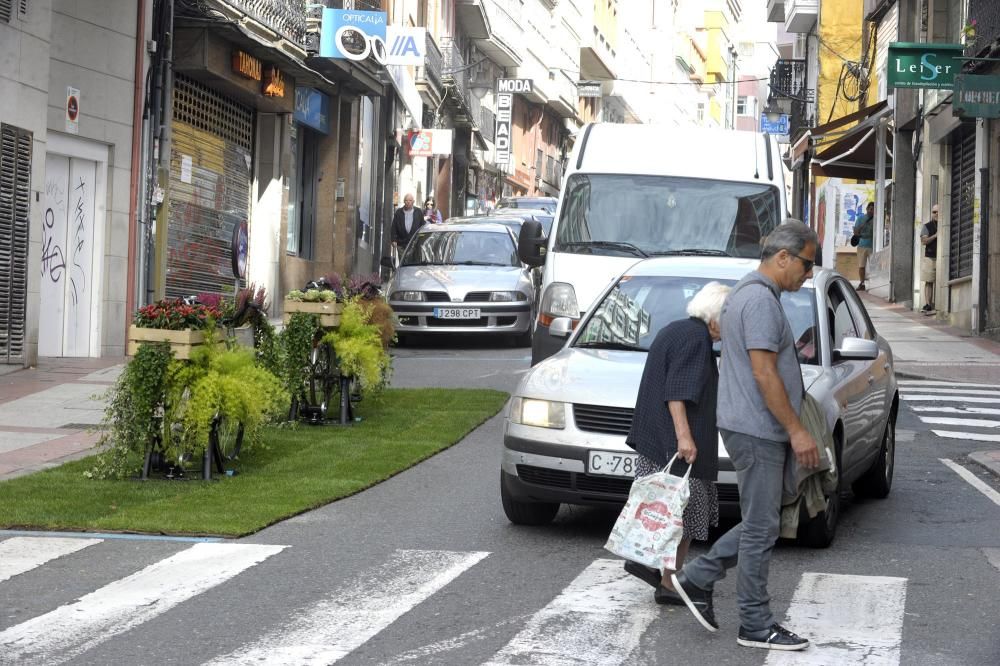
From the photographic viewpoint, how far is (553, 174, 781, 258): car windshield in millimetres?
14430

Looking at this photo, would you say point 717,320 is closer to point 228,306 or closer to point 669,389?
point 669,389

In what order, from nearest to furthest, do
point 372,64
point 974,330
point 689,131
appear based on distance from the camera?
point 689,131 < point 974,330 < point 372,64

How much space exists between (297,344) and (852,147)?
1023 inches

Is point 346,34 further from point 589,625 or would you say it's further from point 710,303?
point 589,625

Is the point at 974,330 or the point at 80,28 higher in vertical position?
the point at 80,28

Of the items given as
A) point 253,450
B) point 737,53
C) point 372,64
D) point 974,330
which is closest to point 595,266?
point 253,450

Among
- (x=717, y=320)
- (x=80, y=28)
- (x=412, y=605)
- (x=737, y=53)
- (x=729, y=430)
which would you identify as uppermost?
(x=737, y=53)

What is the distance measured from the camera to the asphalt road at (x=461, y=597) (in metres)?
6.02

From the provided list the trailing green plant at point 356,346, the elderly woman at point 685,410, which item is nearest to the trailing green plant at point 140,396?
the trailing green plant at point 356,346

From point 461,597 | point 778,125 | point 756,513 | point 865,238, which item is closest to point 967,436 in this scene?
point 461,597

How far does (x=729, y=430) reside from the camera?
627 centimetres

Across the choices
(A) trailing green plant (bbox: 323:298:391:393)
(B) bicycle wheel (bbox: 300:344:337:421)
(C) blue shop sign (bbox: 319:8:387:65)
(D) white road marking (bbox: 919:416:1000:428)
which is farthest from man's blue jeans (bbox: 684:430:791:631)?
(C) blue shop sign (bbox: 319:8:387:65)

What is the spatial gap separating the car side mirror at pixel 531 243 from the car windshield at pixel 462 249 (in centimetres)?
767

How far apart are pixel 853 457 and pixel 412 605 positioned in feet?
11.1
